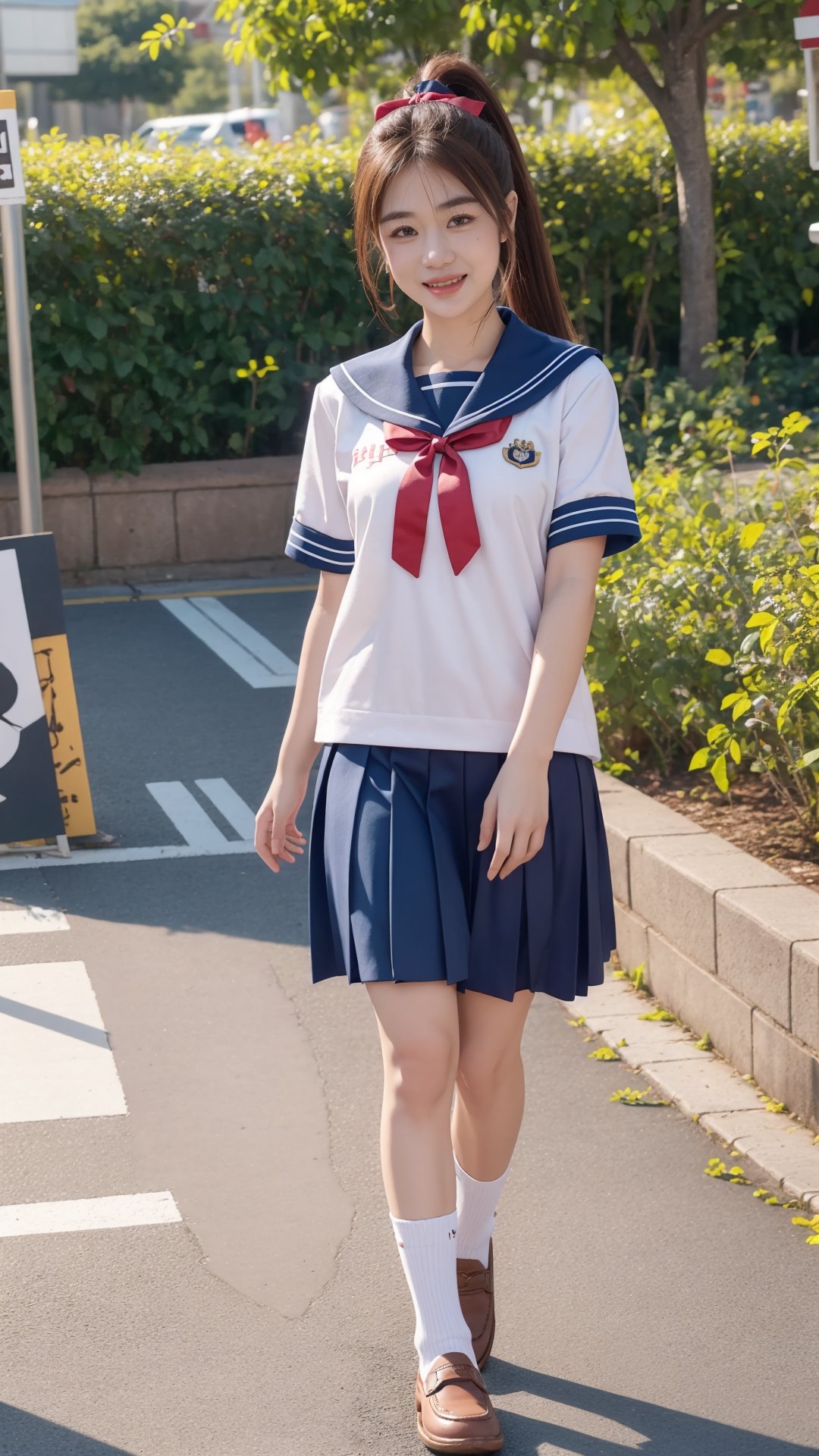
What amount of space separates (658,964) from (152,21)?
158 ft

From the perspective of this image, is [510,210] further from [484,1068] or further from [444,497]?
[484,1068]

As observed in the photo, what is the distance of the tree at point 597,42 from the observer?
10461 mm

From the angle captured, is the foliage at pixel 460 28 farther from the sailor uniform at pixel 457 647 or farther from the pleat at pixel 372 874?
the pleat at pixel 372 874

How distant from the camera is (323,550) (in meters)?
2.96

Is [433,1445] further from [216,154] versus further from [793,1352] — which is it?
[216,154]

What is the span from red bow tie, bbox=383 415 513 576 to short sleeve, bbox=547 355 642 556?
102 millimetres

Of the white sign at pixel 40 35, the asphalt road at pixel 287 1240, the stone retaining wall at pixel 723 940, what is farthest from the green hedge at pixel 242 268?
the white sign at pixel 40 35

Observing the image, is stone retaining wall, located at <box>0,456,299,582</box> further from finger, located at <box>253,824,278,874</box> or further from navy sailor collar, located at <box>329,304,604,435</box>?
navy sailor collar, located at <box>329,304,604,435</box>

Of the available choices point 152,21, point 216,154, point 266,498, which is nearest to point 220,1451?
point 266,498

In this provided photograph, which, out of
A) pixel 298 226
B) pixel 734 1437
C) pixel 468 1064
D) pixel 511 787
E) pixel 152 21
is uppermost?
pixel 152 21

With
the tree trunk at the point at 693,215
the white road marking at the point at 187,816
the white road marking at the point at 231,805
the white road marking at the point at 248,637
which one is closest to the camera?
the white road marking at the point at 187,816

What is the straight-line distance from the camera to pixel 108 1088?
4.21 meters

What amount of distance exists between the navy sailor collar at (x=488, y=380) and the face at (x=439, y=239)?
0.09m

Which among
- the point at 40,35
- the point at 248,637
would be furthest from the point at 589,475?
the point at 40,35
